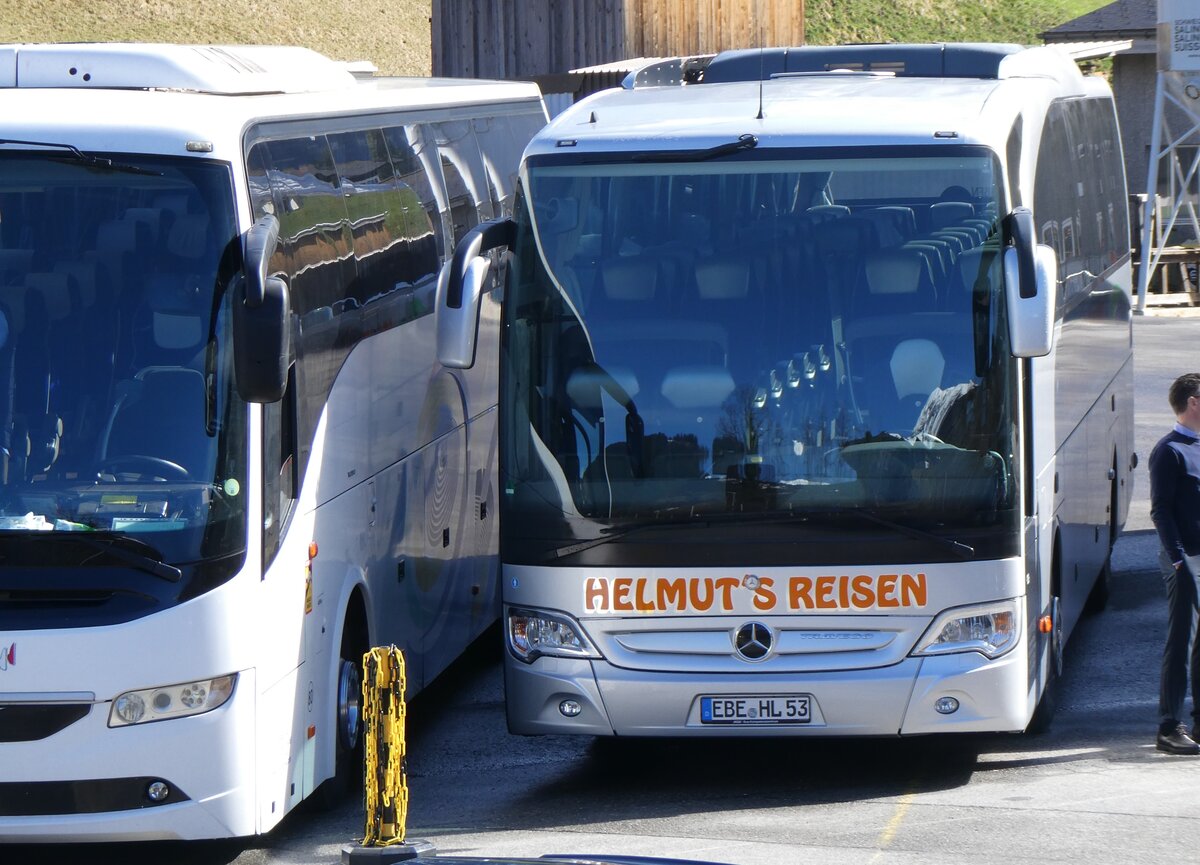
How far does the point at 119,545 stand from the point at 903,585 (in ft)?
11.2

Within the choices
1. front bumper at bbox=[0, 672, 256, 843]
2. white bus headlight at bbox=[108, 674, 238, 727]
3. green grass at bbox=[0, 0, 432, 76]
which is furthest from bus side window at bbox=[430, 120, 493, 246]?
green grass at bbox=[0, 0, 432, 76]

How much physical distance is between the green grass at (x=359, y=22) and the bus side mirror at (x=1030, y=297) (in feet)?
206

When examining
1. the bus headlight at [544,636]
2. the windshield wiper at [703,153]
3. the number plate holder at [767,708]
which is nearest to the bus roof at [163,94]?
the windshield wiper at [703,153]

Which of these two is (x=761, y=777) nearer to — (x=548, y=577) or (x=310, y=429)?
(x=548, y=577)

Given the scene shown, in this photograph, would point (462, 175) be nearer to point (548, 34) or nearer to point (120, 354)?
point (120, 354)

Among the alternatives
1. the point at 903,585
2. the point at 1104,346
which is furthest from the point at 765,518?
the point at 1104,346

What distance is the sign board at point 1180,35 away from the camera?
28547mm

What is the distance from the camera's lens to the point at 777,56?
39.3 ft

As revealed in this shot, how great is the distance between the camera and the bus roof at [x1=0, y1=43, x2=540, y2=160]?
7.46m

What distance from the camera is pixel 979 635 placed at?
8.34m

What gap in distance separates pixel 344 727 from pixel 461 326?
198cm

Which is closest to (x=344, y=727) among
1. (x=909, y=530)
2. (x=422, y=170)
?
(x=909, y=530)

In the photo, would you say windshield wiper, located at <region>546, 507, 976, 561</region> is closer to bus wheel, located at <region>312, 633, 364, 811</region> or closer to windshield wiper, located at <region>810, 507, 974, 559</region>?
windshield wiper, located at <region>810, 507, 974, 559</region>

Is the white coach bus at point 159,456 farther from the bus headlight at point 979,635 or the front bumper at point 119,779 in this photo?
the bus headlight at point 979,635
